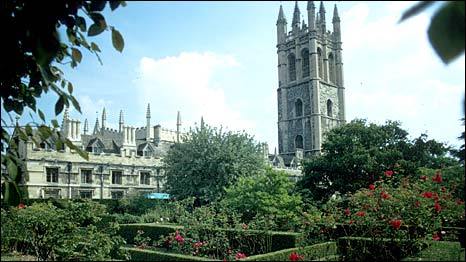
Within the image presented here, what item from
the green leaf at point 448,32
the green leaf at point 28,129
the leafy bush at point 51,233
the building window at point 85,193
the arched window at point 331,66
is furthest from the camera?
the arched window at point 331,66

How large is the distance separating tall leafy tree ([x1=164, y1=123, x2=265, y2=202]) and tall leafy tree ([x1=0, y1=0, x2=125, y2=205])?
2335 cm

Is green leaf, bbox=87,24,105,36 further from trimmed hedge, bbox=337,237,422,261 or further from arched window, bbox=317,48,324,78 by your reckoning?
arched window, bbox=317,48,324,78

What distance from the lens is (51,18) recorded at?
228cm

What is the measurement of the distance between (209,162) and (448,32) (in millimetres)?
27232

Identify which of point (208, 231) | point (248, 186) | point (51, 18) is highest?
point (51, 18)

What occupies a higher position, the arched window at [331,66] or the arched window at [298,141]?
the arched window at [331,66]

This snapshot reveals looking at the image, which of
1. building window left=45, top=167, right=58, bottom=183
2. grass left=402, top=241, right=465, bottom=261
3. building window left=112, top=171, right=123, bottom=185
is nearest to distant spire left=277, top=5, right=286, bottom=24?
building window left=112, top=171, right=123, bottom=185

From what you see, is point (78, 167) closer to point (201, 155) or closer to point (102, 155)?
point (102, 155)

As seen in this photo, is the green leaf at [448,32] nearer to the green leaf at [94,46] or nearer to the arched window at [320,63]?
the green leaf at [94,46]

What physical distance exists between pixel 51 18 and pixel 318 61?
65.3 m

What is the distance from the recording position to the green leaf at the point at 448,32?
1.42m

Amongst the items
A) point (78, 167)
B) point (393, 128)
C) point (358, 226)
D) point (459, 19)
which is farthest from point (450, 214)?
point (78, 167)

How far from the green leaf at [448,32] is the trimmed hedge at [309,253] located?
806cm

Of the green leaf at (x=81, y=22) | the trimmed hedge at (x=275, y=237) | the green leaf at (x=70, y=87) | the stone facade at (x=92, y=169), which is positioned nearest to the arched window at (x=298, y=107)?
the stone facade at (x=92, y=169)
